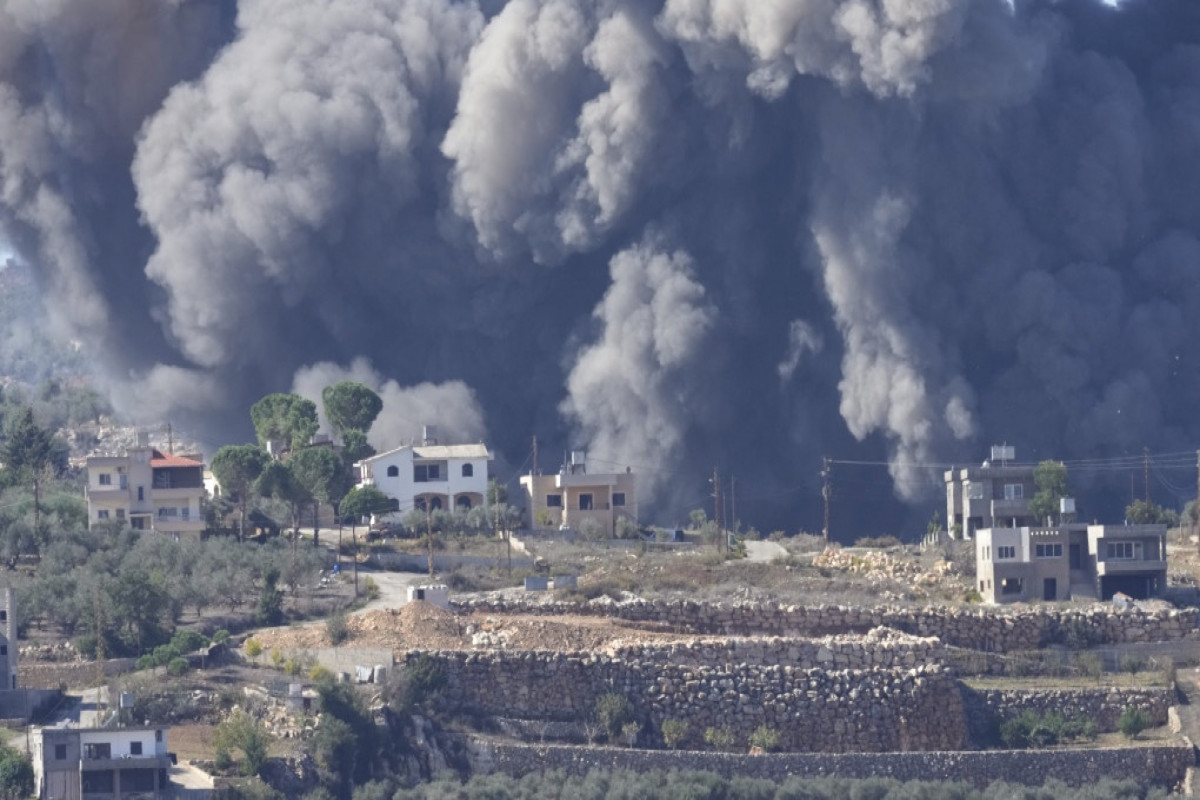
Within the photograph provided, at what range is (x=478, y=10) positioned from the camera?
263ft

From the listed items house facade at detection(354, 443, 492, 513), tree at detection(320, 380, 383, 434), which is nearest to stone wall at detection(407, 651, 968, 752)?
house facade at detection(354, 443, 492, 513)

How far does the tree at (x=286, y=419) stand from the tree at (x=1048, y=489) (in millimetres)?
14922

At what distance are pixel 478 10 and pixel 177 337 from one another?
10767 millimetres

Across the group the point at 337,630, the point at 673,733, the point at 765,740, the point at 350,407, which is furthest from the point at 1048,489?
the point at 337,630

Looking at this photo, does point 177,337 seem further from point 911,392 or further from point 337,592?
point 337,592

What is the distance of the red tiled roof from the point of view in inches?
2520

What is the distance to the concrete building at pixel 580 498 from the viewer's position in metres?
67.6

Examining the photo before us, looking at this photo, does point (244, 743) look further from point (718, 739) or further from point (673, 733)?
point (718, 739)

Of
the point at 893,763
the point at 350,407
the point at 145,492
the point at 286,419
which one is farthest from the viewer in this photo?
the point at 350,407

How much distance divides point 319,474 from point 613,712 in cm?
1723

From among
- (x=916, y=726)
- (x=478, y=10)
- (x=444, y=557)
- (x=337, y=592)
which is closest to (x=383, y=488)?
(x=444, y=557)

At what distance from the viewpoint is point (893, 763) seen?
45938mm

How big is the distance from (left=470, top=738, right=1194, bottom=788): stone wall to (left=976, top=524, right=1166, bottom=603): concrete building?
10.1 m

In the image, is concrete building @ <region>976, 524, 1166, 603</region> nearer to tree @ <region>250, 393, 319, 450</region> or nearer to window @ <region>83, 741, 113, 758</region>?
tree @ <region>250, 393, 319, 450</region>
